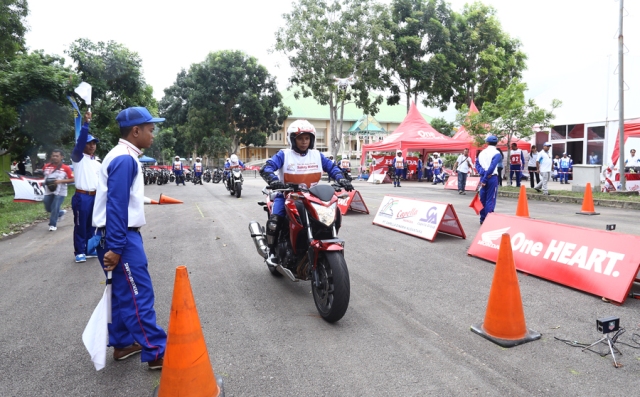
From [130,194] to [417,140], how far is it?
24080mm

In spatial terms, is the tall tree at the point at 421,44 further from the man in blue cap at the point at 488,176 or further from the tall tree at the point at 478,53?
the man in blue cap at the point at 488,176

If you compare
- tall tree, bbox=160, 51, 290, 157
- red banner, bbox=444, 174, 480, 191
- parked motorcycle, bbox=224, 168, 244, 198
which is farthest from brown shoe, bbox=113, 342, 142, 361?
tall tree, bbox=160, 51, 290, 157

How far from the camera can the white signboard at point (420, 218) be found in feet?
25.9

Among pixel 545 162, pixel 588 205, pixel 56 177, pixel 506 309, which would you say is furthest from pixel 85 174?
pixel 545 162

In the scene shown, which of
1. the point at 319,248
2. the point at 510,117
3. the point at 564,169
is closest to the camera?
the point at 319,248

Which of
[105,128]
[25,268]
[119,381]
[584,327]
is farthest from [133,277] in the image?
[105,128]

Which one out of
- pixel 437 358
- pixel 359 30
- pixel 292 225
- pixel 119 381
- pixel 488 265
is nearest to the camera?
pixel 119 381

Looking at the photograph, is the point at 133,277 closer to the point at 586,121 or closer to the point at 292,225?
the point at 292,225

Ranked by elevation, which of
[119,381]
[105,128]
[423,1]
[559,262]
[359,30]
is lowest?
[119,381]

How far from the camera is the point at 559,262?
5.26 meters

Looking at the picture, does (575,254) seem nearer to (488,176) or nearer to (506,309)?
(506,309)

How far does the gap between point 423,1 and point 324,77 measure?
9.92m

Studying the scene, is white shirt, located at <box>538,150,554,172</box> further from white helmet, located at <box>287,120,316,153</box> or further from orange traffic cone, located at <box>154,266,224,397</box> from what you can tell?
orange traffic cone, located at <box>154,266,224,397</box>

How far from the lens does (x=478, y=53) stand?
3541 cm
